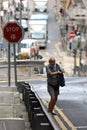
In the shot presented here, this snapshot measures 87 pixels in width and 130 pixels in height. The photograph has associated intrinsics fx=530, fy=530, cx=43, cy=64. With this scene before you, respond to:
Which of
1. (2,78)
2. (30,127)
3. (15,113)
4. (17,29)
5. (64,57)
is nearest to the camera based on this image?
(30,127)

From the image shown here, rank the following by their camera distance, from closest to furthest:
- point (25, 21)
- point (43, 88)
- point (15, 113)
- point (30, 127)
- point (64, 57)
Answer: point (30, 127) < point (15, 113) < point (43, 88) < point (64, 57) < point (25, 21)

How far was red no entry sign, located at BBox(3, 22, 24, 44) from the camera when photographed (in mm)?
16734

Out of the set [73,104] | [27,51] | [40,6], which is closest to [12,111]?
[73,104]

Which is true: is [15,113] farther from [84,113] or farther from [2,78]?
[2,78]

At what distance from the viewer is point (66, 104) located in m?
14.3

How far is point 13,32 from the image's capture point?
17.0 meters

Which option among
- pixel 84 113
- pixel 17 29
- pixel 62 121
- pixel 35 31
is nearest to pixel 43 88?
pixel 17 29

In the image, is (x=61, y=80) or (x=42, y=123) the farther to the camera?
(x=61, y=80)

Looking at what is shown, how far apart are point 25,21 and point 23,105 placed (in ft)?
191

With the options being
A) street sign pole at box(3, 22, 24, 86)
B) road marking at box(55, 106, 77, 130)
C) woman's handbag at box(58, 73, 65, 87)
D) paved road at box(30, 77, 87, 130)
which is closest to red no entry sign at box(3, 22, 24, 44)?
street sign pole at box(3, 22, 24, 86)

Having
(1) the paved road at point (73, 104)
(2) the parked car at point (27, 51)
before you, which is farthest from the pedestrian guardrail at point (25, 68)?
(1) the paved road at point (73, 104)

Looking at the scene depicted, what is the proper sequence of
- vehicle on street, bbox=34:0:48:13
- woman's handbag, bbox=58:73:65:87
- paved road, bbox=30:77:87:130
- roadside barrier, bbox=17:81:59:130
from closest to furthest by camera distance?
1. roadside barrier, bbox=17:81:59:130
2. woman's handbag, bbox=58:73:65:87
3. paved road, bbox=30:77:87:130
4. vehicle on street, bbox=34:0:48:13

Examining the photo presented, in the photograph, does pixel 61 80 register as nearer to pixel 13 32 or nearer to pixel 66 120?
pixel 66 120

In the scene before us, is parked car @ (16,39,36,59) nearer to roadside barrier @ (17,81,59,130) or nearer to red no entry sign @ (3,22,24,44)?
red no entry sign @ (3,22,24,44)
